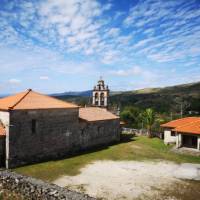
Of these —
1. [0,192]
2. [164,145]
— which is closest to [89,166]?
[0,192]

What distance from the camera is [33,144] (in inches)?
894

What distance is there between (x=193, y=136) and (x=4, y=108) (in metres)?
22.2

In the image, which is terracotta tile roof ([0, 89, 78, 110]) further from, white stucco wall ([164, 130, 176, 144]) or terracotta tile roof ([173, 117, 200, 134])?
white stucco wall ([164, 130, 176, 144])

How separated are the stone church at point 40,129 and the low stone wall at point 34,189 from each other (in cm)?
631

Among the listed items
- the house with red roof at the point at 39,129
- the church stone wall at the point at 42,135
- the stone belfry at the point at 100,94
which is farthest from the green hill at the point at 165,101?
the church stone wall at the point at 42,135

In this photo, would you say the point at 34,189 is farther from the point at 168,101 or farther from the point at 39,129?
the point at 168,101

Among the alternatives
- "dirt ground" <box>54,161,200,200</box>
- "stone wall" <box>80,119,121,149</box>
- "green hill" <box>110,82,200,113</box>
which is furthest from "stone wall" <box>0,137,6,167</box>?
"green hill" <box>110,82,200,113</box>

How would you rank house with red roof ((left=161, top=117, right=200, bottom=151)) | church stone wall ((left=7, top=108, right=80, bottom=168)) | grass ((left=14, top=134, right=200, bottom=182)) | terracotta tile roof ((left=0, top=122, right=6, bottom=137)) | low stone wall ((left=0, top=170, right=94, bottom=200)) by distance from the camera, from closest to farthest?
low stone wall ((left=0, top=170, right=94, bottom=200))
grass ((left=14, top=134, right=200, bottom=182))
terracotta tile roof ((left=0, top=122, right=6, bottom=137))
church stone wall ((left=7, top=108, right=80, bottom=168))
house with red roof ((left=161, top=117, right=200, bottom=151))

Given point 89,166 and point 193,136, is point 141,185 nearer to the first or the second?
point 89,166

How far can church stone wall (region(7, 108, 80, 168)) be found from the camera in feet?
69.7

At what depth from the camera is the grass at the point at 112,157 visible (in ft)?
65.2

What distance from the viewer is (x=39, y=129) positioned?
76.0 feet

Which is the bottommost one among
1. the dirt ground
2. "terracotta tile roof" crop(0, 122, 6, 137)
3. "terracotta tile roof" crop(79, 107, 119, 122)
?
the dirt ground

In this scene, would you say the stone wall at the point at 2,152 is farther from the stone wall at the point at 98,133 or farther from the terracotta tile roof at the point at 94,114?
the terracotta tile roof at the point at 94,114
